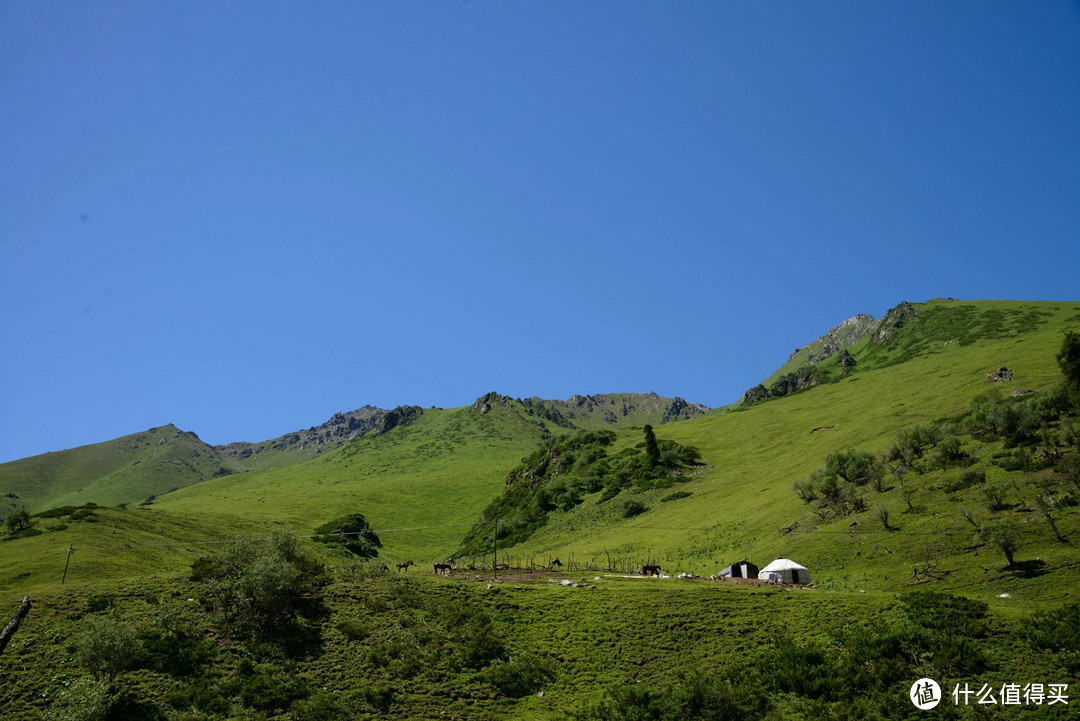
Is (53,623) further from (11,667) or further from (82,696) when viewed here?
(82,696)

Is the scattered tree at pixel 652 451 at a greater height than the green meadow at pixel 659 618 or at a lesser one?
greater

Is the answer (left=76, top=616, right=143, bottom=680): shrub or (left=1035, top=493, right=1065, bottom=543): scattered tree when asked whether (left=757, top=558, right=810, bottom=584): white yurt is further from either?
(left=76, top=616, right=143, bottom=680): shrub

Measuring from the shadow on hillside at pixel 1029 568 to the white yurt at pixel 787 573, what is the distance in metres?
16.2

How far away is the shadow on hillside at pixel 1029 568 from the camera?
45.6m

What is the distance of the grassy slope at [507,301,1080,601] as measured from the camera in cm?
5469

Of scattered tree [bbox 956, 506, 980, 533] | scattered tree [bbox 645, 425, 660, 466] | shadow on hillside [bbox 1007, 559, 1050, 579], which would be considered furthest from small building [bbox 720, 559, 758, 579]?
scattered tree [bbox 645, 425, 660, 466]

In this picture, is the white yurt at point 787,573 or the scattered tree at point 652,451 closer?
the white yurt at point 787,573

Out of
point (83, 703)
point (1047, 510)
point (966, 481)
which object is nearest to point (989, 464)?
point (966, 481)

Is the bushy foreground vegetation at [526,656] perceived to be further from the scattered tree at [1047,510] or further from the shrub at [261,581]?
the scattered tree at [1047,510]

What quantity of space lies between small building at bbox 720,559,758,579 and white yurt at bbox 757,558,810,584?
110 inches

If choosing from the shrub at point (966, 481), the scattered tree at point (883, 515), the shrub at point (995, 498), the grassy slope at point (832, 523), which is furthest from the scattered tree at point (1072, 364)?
the scattered tree at point (883, 515)

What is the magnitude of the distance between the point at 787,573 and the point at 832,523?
48.0 feet

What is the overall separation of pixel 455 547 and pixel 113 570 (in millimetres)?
82310

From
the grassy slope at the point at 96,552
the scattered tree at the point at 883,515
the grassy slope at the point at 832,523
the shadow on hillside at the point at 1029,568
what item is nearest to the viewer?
the shadow on hillside at the point at 1029,568
